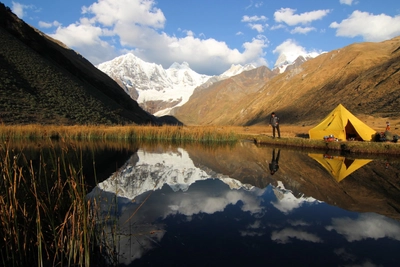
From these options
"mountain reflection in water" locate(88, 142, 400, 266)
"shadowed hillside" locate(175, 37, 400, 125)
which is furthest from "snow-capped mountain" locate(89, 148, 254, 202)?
"shadowed hillside" locate(175, 37, 400, 125)

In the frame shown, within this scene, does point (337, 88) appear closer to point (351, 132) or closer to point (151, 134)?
point (351, 132)

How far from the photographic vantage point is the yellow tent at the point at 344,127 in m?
23.1

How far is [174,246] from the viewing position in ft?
15.3

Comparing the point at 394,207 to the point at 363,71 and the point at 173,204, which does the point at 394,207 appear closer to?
the point at 173,204

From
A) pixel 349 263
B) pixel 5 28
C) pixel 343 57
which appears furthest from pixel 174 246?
pixel 343 57

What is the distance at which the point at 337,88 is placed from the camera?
3110 inches

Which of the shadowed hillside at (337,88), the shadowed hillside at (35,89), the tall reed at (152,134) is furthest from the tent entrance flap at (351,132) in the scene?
the shadowed hillside at (337,88)

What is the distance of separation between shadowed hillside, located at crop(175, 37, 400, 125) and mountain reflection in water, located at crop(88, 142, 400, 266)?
166ft

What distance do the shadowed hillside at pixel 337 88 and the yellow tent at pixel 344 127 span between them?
33.0 m

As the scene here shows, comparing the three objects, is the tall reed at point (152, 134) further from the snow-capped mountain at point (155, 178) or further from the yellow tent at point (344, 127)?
the snow-capped mountain at point (155, 178)

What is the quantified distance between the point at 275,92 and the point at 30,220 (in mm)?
115415

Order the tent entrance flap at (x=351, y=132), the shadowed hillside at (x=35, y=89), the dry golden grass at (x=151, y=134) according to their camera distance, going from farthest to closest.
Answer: the shadowed hillside at (x=35, y=89)
the dry golden grass at (x=151, y=134)
the tent entrance flap at (x=351, y=132)

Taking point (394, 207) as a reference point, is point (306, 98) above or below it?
above

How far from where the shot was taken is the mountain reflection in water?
4461mm
